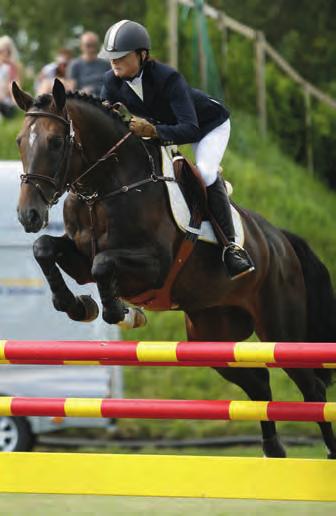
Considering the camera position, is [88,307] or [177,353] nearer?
[177,353]

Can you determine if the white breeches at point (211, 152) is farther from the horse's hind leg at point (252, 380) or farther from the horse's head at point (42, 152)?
the horse's hind leg at point (252, 380)

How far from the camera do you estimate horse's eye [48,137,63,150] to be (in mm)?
5879

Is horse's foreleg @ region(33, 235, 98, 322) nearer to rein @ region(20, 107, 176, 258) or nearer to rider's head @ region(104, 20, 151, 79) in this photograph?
rein @ region(20, 107, 176, 258)

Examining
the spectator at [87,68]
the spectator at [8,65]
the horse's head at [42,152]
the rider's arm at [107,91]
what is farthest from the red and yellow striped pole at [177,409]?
the spectator at [8,65]

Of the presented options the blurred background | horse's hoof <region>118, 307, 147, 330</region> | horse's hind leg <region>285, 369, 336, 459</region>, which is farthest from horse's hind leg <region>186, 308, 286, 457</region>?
the blurred background

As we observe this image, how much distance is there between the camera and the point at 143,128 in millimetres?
6191

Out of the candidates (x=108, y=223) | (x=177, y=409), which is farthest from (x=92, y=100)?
(x=177, y=409)

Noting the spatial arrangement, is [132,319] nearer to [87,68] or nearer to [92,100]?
[92,100]

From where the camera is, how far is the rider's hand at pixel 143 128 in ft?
20.3

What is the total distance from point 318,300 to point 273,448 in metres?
0.97

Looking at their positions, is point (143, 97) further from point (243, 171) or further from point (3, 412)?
point (243, 171)

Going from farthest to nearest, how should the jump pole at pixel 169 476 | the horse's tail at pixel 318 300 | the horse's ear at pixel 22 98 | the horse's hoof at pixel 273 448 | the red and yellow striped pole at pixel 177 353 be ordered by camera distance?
the horse's tail at pixel 318 300 < the horse's hoof at pixel 273 448 < the horse's ear at pixel 22 98 < the jump pole at pixel 169 476 < the red and yellow striped pole at pixel 177 353

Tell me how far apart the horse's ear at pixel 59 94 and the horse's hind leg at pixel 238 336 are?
1630mm

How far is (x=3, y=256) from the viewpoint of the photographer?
1045 centimetres
